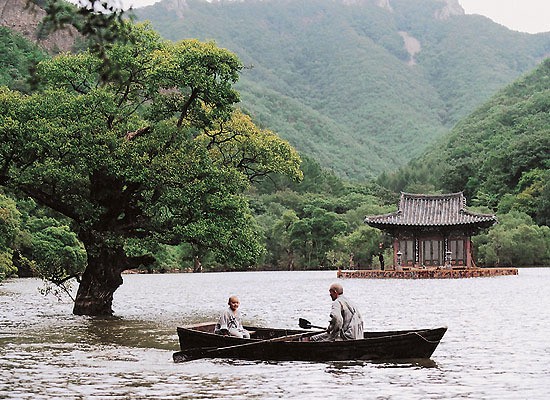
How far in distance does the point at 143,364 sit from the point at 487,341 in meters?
8.26

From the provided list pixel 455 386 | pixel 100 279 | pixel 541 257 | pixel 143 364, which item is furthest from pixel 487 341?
pixel 541 257

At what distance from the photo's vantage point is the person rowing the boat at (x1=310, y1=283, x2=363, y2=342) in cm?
1503

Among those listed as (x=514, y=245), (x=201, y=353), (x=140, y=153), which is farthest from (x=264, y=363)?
(x=514, y=245)

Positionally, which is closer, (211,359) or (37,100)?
(211,359)

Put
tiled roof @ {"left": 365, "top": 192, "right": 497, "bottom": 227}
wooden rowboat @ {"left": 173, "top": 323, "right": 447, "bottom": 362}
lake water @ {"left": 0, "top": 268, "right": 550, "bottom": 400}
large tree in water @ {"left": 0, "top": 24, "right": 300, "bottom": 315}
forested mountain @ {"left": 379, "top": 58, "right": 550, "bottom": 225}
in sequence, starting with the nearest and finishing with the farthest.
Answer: lake water @ {"left": 0, "top": 268, "right": 550, "bottom": 400} → wooden rowboat @ {"left": 173, "top": 323, "right": 447, "bottom": 362} → large tree in water @ {"left": 0, "top": 24, "right": 300, "bottom": 315} → tiled roof @ {"left": 365, "top": 192, "right": 497, "bottom": 227} → forested mountain @ {"left": 379, "top": 58, "right": 550, "bottom": 225}

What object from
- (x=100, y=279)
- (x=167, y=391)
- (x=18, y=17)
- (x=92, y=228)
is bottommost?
(x=167, y=391)

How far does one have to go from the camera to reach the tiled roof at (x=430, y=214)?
2377 inches

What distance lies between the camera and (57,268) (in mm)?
25594

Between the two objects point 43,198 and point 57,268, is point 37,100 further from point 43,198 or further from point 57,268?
point 57,268

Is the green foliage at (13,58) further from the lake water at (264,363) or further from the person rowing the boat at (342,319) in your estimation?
the person rowing the boat at (342,319)

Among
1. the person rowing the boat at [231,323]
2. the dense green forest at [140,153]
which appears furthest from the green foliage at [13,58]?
the person rowing the boat at [231,323]

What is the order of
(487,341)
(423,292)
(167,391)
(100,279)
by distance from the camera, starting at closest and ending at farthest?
1. (167,391)
2. (487,341)
3. (100,279)
4. (423,292)

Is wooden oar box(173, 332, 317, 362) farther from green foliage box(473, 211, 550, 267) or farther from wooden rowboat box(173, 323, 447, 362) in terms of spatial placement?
green foliage box(473, 211, 550, 267)

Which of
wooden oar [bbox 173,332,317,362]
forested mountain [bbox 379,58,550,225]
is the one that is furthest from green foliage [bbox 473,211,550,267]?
wooden oar [bbox 173,332,317,362]
